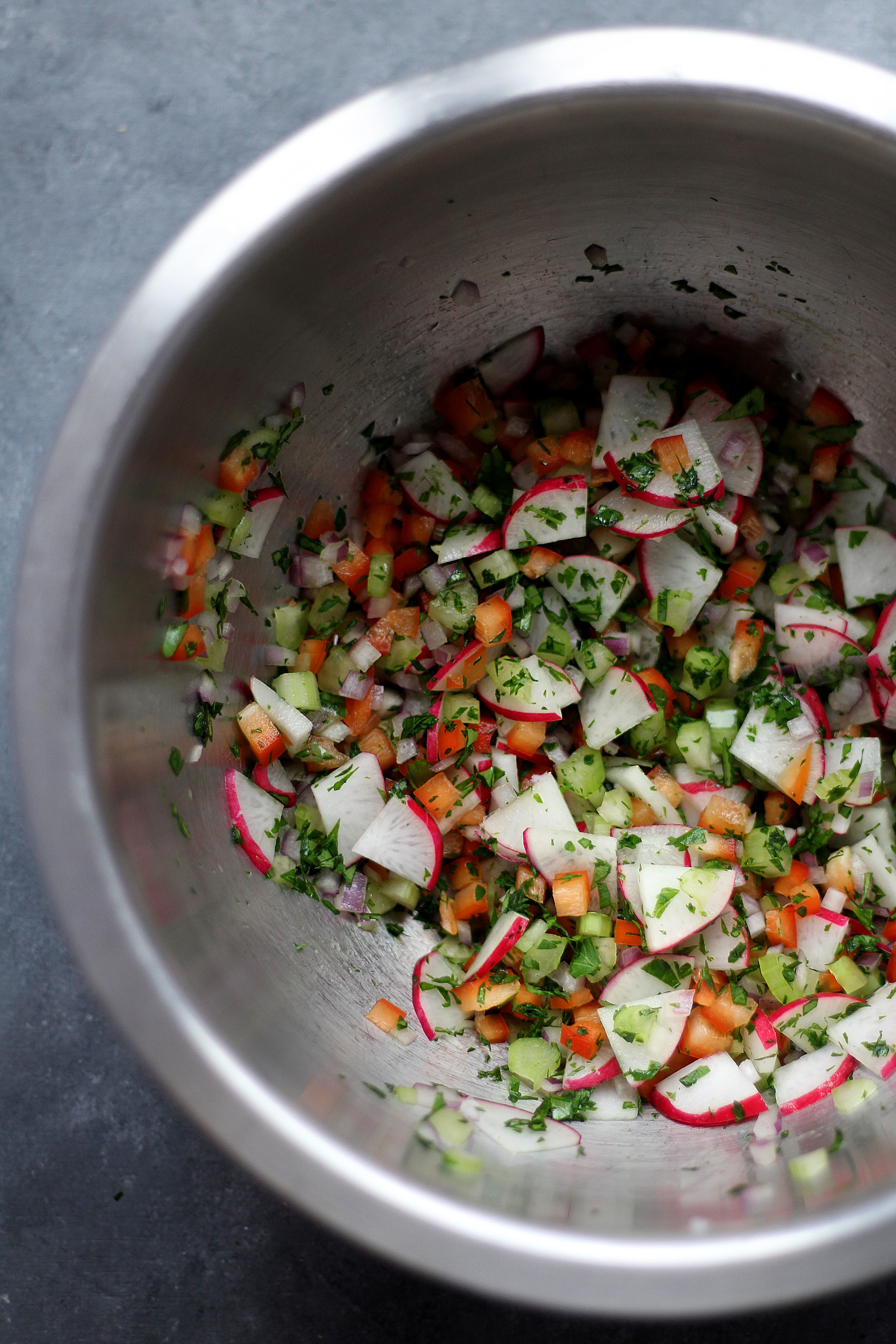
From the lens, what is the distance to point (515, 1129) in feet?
4.51

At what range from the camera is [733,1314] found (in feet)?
3.36

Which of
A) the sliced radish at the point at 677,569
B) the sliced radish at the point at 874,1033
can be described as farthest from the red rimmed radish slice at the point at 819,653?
the sliced radish at the point at 874,1033

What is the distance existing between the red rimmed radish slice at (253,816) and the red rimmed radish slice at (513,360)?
766 millimetres

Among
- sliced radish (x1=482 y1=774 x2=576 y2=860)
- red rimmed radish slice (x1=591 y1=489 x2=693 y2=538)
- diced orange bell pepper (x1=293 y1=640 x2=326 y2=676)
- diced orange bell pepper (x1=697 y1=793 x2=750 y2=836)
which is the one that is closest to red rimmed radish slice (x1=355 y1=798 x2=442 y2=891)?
sliced radish (x1=482 y1=774 x2=576 y2=860)

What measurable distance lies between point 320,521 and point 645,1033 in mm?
955

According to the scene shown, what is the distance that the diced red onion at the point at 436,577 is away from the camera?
161cm

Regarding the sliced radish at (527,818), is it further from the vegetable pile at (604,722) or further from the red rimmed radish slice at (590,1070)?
the red rimmed radish slice at (590,1070)

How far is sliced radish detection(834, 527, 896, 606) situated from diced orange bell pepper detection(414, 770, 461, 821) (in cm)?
76

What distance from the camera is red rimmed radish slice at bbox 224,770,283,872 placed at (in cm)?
143

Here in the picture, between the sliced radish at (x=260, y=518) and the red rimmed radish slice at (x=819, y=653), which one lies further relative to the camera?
the red rimmed radish slice at (x=819, y=653)

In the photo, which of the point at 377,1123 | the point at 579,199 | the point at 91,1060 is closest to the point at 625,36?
the point at 579,199

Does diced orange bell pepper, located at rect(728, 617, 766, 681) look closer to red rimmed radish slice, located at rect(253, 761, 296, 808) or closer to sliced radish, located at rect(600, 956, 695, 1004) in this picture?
sliced radish, located at rect(600, 956, 695, 1004)

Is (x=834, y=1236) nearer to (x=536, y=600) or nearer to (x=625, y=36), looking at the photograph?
(x=536, y=600)

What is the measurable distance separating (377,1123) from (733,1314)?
0.46 meters
